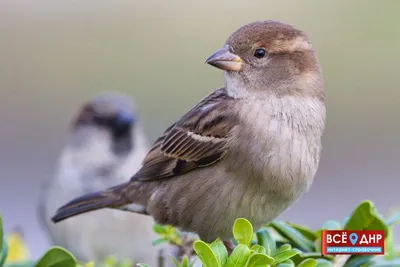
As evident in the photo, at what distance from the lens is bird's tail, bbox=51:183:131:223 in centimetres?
227

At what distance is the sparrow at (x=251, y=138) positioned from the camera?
75.5 inches

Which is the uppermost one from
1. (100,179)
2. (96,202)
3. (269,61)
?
(269,61)

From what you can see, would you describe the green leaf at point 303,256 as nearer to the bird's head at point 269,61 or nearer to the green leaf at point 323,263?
the green leaf at point 323,263

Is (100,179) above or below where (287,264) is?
below

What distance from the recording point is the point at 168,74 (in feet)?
21.5

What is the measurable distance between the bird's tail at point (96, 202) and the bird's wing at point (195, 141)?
72mm

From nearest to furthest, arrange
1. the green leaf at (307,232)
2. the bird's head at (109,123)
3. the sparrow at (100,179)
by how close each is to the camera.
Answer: the green leaf at (307,232) < the sparrow at (100,179) < the bird's head at (109,123)

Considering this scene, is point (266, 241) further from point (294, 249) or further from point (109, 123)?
point (109, 123)

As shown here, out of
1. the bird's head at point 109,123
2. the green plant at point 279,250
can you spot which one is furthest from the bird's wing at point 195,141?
the bird's head at point 109,123

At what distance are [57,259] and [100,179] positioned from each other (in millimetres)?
2583

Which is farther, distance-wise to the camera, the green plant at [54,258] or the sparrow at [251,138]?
the sparrow at [251,138]

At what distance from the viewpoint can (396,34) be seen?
640 centimetres

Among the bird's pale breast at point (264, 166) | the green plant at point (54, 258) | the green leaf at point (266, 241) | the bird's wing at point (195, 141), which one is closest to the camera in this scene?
the green plant at point (54, 258)

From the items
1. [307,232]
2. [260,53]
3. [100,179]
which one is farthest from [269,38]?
[100,179]
